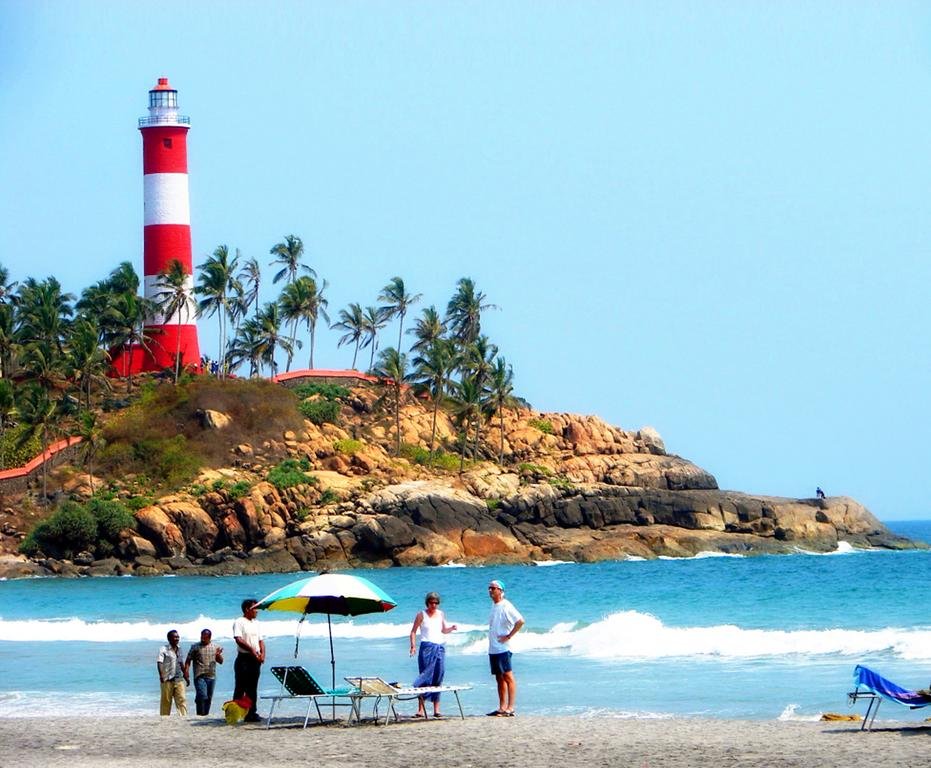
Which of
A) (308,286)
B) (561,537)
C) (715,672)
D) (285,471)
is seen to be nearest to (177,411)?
(285,471)

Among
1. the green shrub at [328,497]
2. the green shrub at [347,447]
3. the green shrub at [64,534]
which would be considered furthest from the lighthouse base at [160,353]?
the green shrub at [64,534]

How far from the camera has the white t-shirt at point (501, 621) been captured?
16.6 meters

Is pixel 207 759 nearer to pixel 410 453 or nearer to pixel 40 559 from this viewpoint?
pixel 40 559

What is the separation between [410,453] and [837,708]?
4972 cm

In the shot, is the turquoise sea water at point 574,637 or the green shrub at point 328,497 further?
the green shrub at point 328,497

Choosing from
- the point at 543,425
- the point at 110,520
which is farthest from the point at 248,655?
the point at 543,425

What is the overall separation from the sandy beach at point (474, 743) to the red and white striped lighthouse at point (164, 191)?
158 feet

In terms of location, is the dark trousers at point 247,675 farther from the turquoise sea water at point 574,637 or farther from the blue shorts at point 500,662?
the turquoise sea water at point 574,637

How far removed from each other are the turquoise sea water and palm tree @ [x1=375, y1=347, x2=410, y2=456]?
1494cm

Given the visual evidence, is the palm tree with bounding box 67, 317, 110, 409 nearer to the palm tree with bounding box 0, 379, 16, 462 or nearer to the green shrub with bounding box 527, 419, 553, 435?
the palm tree with bounding box 0, 379, 16, 462

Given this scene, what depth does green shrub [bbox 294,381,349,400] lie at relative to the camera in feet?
232

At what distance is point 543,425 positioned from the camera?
7369 cm

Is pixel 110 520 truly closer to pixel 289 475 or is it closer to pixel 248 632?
pixel 289 475

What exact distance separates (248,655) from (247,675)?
28 cm
